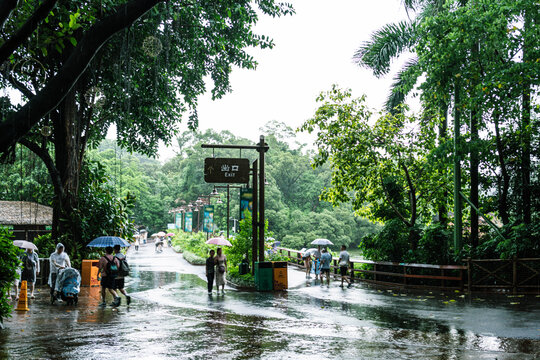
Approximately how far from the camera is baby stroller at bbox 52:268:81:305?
1376 centimetres

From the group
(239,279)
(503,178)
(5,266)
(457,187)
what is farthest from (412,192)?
(5,266)

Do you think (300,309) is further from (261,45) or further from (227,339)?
(261,45)

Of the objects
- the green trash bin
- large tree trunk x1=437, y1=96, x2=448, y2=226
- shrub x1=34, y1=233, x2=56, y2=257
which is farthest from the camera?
large tree trunk x1=437, y1=96, x2=448, y2=226

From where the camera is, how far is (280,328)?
34.1ft

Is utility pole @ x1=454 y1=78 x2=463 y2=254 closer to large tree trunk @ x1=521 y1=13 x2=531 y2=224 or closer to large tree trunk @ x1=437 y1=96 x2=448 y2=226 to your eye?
large tree trunk @ x1=521 y1=13 x2=531 y2=224

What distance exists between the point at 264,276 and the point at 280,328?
27.3 feet

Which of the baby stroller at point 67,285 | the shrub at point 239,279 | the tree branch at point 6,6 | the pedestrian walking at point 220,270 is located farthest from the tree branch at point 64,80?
the shrub at point 239,279

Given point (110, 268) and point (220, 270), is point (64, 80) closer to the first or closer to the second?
point (110, 268)

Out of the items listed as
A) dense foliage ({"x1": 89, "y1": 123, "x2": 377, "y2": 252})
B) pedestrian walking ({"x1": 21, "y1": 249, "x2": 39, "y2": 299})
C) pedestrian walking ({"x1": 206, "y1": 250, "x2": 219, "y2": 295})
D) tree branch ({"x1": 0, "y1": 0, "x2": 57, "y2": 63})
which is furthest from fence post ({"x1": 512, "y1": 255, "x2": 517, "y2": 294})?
dense foliage ({"x1": 89, "y1": 123, "x2": 377, "y2": 252})

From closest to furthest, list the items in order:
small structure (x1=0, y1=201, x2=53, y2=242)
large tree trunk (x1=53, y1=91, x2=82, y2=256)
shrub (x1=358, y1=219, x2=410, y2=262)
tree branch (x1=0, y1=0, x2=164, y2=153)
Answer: tree branch (x1=0, y1=0, x2=164, y2=153), large tree trunk (x1=53, y1=91, x2=82, y2=256), shrub (x1=358, y1=219, x2=410, y2=262), small structure (x1=0, y1=201, x2=53, y2=242)

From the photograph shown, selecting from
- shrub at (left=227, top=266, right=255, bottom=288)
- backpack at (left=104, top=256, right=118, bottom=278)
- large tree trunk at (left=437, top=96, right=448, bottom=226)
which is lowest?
shrub at (left=227, top=266, right=255, bottom=288)

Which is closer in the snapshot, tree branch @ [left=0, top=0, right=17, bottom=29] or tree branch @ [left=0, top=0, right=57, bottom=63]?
tree branch @ [left=0, top=0, right=17, bottom=29]

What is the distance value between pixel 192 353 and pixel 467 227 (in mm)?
19517

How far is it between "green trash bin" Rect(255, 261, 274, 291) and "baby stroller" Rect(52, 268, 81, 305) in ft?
22.6
